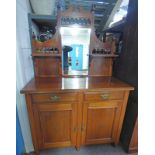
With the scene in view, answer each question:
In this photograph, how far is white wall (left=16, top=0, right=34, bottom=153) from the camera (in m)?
1.05

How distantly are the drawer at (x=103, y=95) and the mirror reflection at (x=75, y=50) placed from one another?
1.55 feet

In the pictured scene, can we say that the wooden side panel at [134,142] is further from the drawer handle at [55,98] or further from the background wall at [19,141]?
the background wall at [19,141]

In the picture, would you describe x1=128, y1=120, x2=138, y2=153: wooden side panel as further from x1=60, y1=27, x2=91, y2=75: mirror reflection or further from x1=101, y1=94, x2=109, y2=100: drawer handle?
x1=60, y1=27, x2=91, y2=75: mirror reflection

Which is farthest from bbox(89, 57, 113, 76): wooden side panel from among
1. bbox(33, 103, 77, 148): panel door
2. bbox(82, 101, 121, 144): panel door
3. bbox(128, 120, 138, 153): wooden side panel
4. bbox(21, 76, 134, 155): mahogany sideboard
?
bbox(128, 120, 138, 153): wooden side panel

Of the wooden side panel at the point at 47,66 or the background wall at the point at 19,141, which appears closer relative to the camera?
the background wall at the point at 19,141

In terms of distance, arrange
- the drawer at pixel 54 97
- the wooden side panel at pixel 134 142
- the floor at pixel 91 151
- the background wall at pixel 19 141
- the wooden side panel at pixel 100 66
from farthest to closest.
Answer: the wooden side panel at pixel 100 66, the floor at pixel 91 151, the wooden side panel at pixel 134 142, the background wall at pixel 19 141, the drawer at pixel 54 97

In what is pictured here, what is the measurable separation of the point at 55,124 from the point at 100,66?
91cm

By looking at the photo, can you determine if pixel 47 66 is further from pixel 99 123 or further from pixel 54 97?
pixel 99 123

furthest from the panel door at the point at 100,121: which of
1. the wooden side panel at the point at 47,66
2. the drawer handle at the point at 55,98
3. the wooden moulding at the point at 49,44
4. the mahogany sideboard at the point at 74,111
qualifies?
the wooden moulding at the point at 49,44

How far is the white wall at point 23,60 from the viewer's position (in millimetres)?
1049

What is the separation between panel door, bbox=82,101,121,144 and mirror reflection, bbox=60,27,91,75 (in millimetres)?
525

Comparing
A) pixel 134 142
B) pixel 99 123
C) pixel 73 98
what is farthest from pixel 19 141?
pixel 134 142

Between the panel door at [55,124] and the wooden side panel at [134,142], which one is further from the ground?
the panel door at [55,124]
